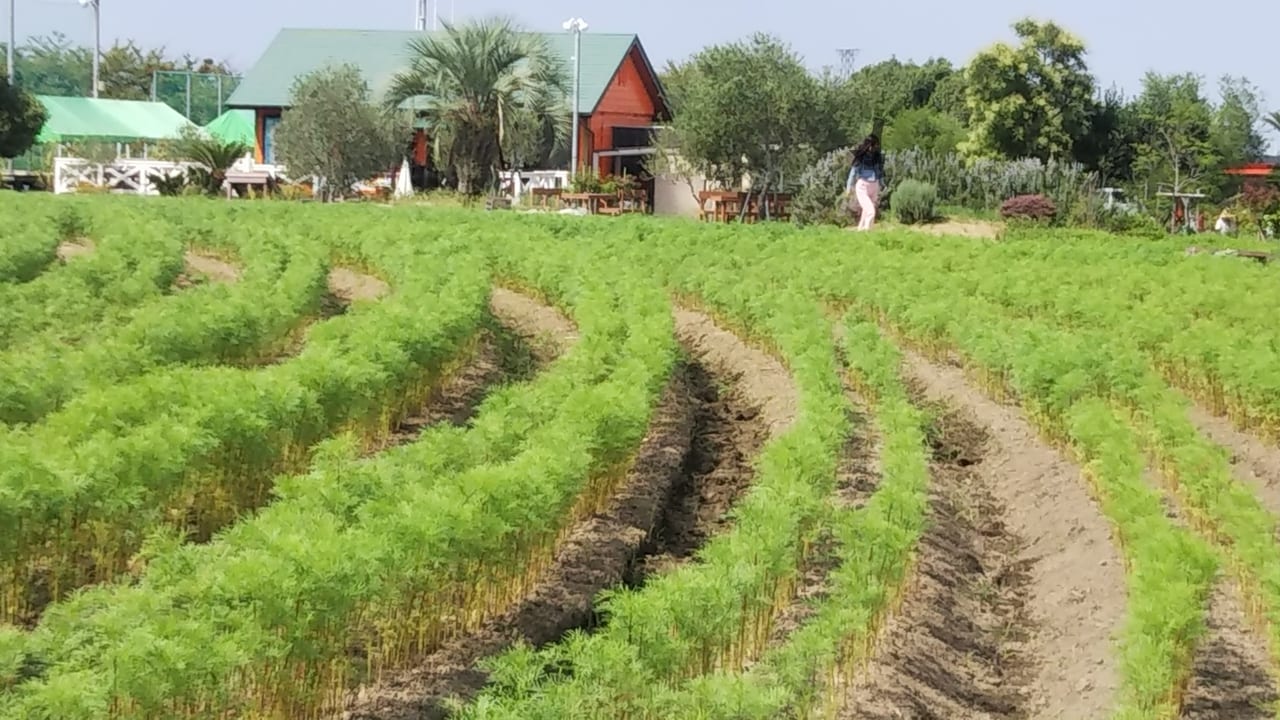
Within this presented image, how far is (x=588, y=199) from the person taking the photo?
36.1m

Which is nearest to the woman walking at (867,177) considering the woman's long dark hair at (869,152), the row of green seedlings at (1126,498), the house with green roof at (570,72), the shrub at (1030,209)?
the woman's long dark hair at (869,152)

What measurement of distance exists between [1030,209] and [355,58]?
26.5 metres

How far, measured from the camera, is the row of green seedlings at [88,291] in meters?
13.5

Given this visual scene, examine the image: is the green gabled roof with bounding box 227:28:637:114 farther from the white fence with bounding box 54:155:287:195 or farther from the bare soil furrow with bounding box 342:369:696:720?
the bare soil furrow with bounding box 342:369:696:720

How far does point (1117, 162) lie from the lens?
44.9 meters

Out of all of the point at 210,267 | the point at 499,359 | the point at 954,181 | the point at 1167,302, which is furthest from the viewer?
the point at 954,181

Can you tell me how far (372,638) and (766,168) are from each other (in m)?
27.5

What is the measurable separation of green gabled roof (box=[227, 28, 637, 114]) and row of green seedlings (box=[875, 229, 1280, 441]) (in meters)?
26.2

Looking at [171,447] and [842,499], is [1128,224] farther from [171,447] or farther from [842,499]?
[171,447]

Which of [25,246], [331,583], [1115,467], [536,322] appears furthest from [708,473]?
[25,246]

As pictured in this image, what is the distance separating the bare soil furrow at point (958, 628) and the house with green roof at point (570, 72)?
117ft

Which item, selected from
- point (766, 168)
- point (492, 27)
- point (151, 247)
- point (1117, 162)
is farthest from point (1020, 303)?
point (1117, 162)

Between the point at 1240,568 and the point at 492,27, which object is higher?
the point at 492,27

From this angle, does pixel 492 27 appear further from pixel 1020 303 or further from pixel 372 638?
pixel 372 638
